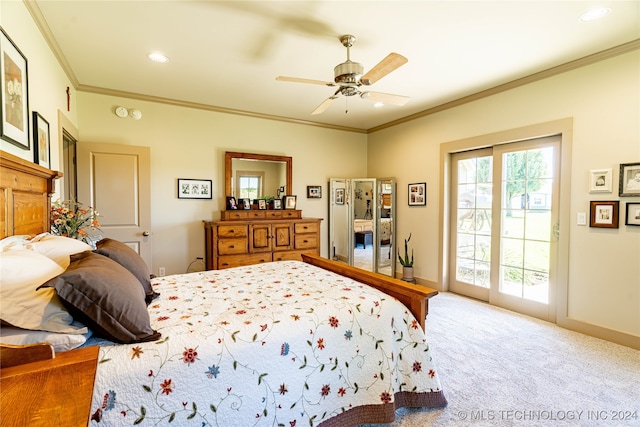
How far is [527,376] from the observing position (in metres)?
2.21

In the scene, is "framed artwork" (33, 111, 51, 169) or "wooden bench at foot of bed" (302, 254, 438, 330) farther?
"framed artwork" (33, 111, 51, 169)

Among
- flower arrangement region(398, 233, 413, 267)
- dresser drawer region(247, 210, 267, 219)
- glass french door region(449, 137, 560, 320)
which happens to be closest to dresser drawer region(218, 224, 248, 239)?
dresser drawer region(247, 210, 267, 219)

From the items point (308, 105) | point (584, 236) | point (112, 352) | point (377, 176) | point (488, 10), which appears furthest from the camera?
point (377, 176)

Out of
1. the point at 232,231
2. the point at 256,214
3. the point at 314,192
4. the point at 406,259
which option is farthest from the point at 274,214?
the point at 406,259

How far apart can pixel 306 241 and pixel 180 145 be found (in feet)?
7.39

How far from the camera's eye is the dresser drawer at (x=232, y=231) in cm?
392

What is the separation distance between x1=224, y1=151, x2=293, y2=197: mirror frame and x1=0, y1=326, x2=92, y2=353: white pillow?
3354 mm

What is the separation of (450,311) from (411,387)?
6.50 ft

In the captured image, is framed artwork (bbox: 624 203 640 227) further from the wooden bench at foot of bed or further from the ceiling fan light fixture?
the ceiling fan light fixture

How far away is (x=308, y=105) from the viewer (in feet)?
14.0

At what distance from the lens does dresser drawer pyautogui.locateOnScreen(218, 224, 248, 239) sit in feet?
12.9

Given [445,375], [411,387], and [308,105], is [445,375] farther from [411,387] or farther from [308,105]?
[308,105]

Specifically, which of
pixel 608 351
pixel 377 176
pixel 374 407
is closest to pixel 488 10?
pixel 374 407

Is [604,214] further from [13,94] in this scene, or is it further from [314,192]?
[13,94]
